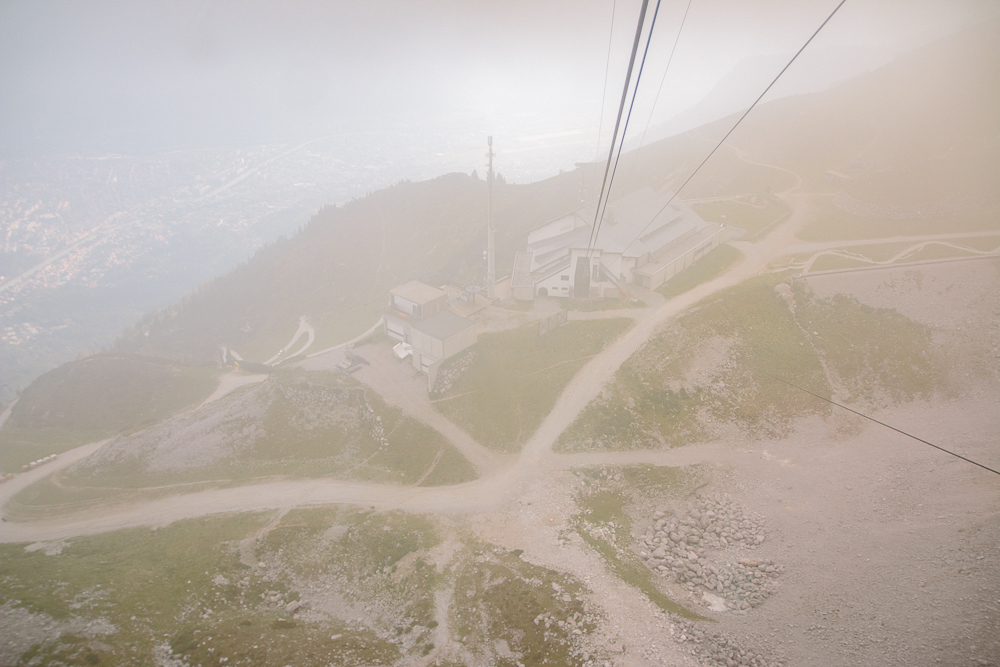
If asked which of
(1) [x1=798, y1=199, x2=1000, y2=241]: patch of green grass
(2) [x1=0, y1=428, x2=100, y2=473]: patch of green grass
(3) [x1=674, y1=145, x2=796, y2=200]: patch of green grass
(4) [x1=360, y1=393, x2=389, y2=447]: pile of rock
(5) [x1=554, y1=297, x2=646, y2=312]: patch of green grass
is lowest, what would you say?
(2) [x1=0, y1=428, x2=100, y2=473]: patch of green grass

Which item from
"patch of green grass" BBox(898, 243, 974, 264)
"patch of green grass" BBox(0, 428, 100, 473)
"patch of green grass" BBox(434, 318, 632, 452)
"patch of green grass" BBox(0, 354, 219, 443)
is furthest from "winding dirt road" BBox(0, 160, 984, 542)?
"patch of green grass" BBox(898, 243, 974, 264)

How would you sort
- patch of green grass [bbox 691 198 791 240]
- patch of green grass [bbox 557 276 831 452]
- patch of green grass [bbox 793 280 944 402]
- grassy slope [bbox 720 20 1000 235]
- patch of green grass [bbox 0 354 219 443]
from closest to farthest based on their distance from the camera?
patch of green grass [bbox 557 276 831 452], patch of green grass [bbox 793 280 944 402], grassy slope [bbox 720 20 1000 235], patch of green grass [bbox 0 354 219 443], patch of green grass [bbox 691 198 791 240]

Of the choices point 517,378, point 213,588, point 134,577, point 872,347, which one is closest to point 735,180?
point 872,347

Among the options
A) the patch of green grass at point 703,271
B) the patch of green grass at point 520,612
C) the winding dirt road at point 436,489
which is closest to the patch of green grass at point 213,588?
the winding dirt road at point 436,489

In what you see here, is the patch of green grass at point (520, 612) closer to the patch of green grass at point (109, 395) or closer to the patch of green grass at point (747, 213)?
the patch of green grass at point (747, 213)

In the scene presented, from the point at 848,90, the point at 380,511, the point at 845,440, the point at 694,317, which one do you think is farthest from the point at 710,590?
the point at 848,90

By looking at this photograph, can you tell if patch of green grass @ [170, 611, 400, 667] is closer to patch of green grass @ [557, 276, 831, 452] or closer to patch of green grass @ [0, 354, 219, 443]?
patch of green grass @ [557, 276, 831, 452]
